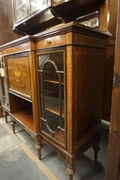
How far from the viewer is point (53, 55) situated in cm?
99

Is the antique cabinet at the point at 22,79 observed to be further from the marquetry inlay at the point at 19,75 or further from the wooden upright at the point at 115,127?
the wooden upright at the point at 115,127

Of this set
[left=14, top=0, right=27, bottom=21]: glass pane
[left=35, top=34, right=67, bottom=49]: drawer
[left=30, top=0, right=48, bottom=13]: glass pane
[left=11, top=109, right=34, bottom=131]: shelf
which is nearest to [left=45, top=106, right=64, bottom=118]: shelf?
[left=11, top=109, right=34, bottom=131]: shelf

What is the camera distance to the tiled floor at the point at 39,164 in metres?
1.24

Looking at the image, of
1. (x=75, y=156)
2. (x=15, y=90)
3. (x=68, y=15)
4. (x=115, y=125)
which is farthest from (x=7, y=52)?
(x=115, y=125)

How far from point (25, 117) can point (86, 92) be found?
106 cm

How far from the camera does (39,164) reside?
1383mm

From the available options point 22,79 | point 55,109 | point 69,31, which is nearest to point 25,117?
point 22,79

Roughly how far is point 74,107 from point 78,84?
17cm

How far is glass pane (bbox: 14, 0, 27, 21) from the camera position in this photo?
1498 millimetres

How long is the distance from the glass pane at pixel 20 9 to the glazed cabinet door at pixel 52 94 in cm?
78

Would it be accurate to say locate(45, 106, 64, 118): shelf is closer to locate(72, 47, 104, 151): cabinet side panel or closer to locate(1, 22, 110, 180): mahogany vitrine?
locate(1, 22, 110, 180): mahogany vitrine

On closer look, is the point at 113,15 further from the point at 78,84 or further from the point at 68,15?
the point at 78,84

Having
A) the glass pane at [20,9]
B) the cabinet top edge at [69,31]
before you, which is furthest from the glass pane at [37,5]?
the cabinet top edge at [69,31]

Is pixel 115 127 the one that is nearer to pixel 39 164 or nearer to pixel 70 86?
pixel 70 86
